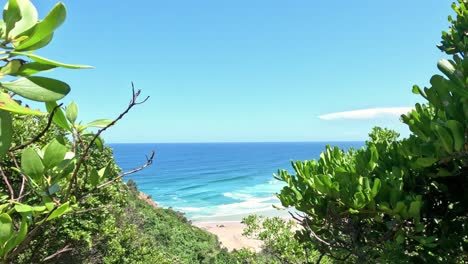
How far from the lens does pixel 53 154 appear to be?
2.74 ft

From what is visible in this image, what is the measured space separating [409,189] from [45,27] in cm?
249

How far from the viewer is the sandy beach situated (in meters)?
34.5

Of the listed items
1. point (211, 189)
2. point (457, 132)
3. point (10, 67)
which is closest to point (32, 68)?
point (10, 67)

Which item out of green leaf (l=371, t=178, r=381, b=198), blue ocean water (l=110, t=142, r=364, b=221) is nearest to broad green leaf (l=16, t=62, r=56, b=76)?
green leaf (l=371, t=178, r=381, b=198)

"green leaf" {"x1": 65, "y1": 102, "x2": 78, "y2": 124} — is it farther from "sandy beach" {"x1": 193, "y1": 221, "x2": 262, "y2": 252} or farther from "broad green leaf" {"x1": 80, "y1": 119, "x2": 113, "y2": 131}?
"sandy beach" {"x1": 193, "y1": 221, "x2": 262, "y2": 252}

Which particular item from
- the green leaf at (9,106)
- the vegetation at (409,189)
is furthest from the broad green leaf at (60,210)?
the vegetation at (409,189)

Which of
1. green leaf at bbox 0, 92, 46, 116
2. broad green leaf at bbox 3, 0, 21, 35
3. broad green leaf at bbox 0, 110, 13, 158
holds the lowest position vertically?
broad green leaf at bbox 0, 110, 13, 158

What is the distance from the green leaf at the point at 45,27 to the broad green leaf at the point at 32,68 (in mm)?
47

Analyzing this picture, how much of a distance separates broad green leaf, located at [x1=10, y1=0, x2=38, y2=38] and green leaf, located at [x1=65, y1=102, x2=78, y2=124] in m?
0.34

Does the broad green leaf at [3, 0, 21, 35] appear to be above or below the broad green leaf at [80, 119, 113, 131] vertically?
above

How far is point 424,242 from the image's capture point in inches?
84.3

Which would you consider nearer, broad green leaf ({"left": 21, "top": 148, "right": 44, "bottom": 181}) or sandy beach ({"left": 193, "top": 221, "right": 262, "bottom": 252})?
broad green leaf ({"left": 21, "top": 148, "right": 44, "bottom": 181})

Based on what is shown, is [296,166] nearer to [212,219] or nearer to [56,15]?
[56,15]

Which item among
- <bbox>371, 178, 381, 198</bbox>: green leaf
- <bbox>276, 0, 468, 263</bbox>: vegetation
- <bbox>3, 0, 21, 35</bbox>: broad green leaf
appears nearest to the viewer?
<bbox>3, 0, 21, 35</bbox>: broad green leaf
